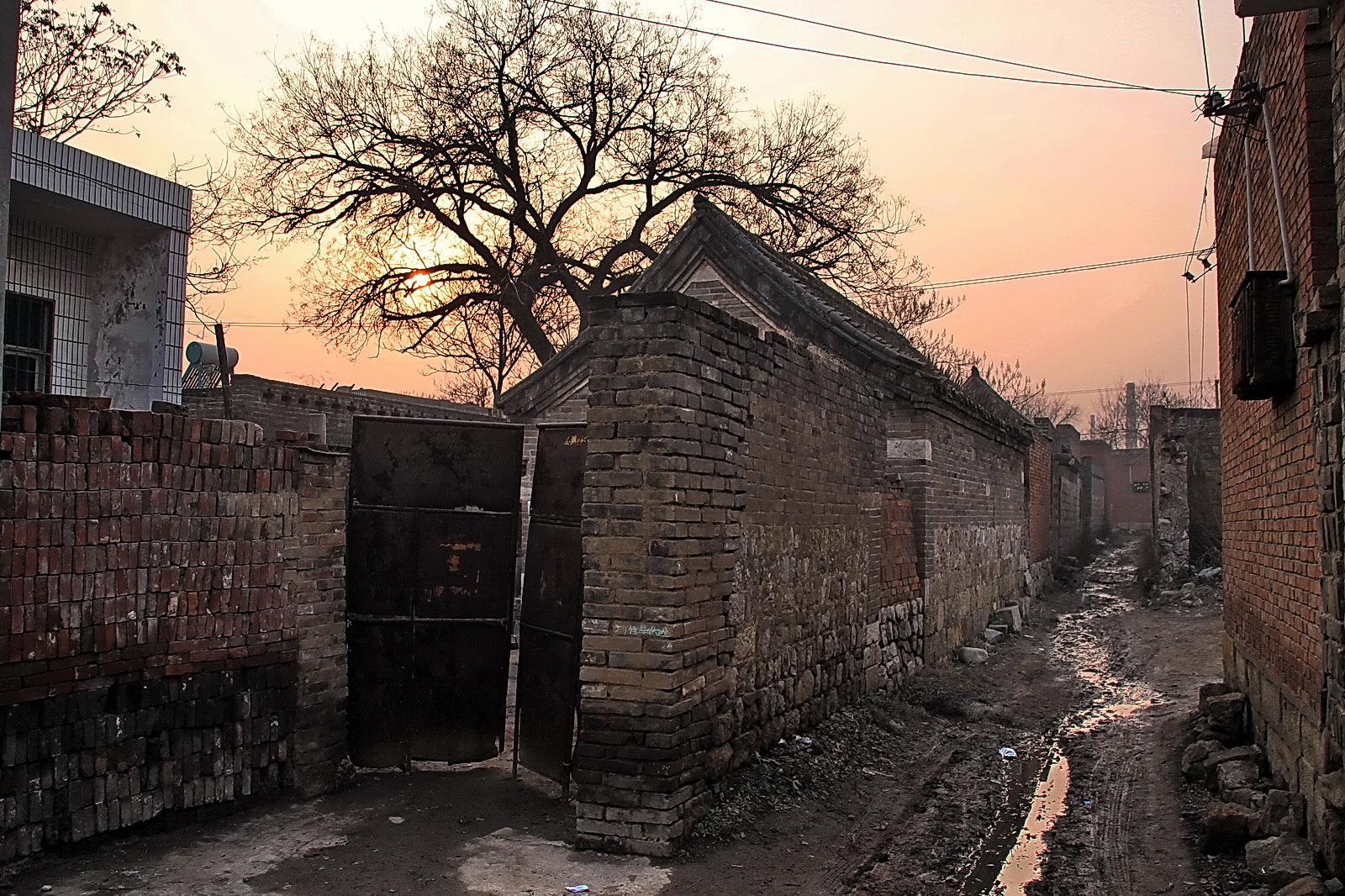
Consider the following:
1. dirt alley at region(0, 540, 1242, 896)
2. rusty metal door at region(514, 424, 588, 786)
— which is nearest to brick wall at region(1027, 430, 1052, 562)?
dirt alley at region(0, 540, 1242, 896)

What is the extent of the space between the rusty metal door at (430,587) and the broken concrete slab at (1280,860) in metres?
4.34

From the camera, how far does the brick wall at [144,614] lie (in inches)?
170

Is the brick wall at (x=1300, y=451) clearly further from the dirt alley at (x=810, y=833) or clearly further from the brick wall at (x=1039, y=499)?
the brick wall at (x=1039, y=499)

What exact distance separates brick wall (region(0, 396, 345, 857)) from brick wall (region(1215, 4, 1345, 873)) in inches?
219

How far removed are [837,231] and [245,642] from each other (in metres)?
19.8

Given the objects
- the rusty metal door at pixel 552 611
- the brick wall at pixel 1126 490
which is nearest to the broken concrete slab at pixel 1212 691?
the rusty metal door at pixel 552 611

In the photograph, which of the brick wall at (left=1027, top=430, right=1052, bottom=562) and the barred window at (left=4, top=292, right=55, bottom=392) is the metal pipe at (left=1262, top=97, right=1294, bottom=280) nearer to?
the barred window at (left=4, top=292, right=55, bottom=392)

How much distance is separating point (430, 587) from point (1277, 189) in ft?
18.9

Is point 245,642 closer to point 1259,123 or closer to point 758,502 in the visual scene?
point 758,502

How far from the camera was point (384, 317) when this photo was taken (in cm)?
2153

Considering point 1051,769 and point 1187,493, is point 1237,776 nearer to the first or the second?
point 1051,769

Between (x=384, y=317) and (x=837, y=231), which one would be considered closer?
(x=384, y=317)

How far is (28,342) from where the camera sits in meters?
10.5

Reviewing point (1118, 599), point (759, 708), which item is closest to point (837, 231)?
point (1118, 599)
